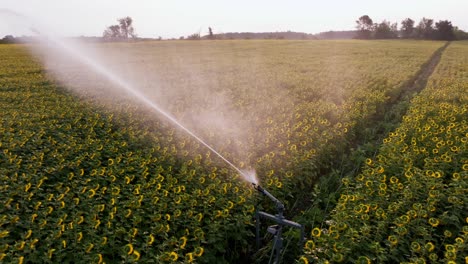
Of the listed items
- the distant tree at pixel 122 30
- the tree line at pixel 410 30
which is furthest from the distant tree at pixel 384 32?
the distant tree at pixel 122 30

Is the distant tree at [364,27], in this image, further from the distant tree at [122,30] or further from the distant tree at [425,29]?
the distant tree at [122,30]

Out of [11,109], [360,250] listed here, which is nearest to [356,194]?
[360,250]

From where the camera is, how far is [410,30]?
91.2 metres

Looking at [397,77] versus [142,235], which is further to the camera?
[397,77]

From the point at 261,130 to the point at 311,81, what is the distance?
9.28 m

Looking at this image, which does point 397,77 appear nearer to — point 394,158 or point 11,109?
point 394,158

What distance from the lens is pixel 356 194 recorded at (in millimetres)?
4840

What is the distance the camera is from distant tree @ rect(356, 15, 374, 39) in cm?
8762

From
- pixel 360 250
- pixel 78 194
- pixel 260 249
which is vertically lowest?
pixel 260 249

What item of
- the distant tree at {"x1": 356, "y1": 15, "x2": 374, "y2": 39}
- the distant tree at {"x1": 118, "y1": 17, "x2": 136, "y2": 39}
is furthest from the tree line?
the distant tree at {"x1": 118, "y1": 17, "x2": 136, "y2": 39}

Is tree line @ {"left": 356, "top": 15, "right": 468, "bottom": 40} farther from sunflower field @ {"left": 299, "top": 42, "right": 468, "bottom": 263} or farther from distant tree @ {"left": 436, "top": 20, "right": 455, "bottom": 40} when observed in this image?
sunflower field @ {"left": 299, "top": 42, "right": 468, "bottom": 263}

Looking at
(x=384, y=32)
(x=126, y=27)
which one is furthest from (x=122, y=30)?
(x=384, y=32)

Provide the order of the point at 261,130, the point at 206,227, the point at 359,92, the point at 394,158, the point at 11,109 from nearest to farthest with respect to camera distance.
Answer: the point at 206,227 → the point at 394,158 → the point at 261,130 → the point at 11,109 → the point at 359,92

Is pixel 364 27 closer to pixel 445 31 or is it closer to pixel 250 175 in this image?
pixel 445 31
